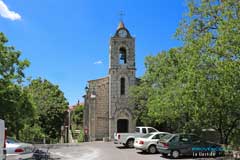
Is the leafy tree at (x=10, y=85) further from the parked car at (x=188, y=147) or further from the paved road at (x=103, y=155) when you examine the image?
the parked car at (x=188, y=147)

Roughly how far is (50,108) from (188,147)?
128 ft

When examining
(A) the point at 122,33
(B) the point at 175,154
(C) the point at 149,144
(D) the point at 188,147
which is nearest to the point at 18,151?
(B) the point at 175,154

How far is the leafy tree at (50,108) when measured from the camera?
54.3 meters

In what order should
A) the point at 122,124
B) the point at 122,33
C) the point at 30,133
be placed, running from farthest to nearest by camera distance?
the point at 30,133, the point at 122,33, the point at 122,124

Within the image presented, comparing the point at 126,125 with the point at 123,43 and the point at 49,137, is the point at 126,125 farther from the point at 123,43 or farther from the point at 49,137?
the point at 49,137

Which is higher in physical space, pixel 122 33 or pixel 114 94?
pixel 122 33

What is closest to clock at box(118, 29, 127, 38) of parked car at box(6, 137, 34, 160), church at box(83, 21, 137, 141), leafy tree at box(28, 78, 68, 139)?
church at box(83, 21, 137, 141)

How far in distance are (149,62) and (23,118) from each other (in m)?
13.3

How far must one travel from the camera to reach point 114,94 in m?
44.2

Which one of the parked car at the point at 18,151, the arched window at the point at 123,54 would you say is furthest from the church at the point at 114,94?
the parked car at the point at 18,151

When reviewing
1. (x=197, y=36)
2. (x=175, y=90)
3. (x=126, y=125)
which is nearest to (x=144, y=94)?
(x=126, y=125)

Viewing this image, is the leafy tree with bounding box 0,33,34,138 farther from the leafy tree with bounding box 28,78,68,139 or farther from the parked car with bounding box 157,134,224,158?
the leafy tree with bounding box 28,78,68,139

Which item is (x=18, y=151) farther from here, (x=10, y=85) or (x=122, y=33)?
(x=122, y=33)

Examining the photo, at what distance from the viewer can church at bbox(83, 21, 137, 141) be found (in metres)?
43.8
